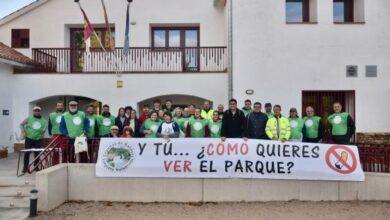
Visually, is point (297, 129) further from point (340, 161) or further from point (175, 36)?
point (175, 36)

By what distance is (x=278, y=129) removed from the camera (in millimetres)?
8086

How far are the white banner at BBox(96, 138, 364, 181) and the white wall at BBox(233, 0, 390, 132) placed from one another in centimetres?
469

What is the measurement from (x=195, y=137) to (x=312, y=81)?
19.2 feet

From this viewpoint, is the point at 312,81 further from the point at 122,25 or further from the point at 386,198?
the point at 122,25

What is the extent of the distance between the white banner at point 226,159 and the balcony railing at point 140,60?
23.0ft

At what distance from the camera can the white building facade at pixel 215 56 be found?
12.2m

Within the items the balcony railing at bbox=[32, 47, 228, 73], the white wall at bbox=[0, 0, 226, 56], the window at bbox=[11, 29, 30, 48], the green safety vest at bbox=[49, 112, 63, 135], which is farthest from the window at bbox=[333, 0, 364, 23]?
the window at bbox=[11, 29, 30, 48]

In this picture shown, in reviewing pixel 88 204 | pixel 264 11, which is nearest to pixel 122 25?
pixel 264 11

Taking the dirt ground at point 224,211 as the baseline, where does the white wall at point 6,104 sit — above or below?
above

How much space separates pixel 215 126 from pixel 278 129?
1.49 m

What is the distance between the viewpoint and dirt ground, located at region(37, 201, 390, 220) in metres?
6.81

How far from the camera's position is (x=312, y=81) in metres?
12.3

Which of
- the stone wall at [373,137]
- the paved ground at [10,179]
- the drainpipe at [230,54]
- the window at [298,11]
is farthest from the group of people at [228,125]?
the window at [298,11]

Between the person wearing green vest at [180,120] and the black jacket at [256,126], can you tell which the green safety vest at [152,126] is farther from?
the black jacket at [256,126]
